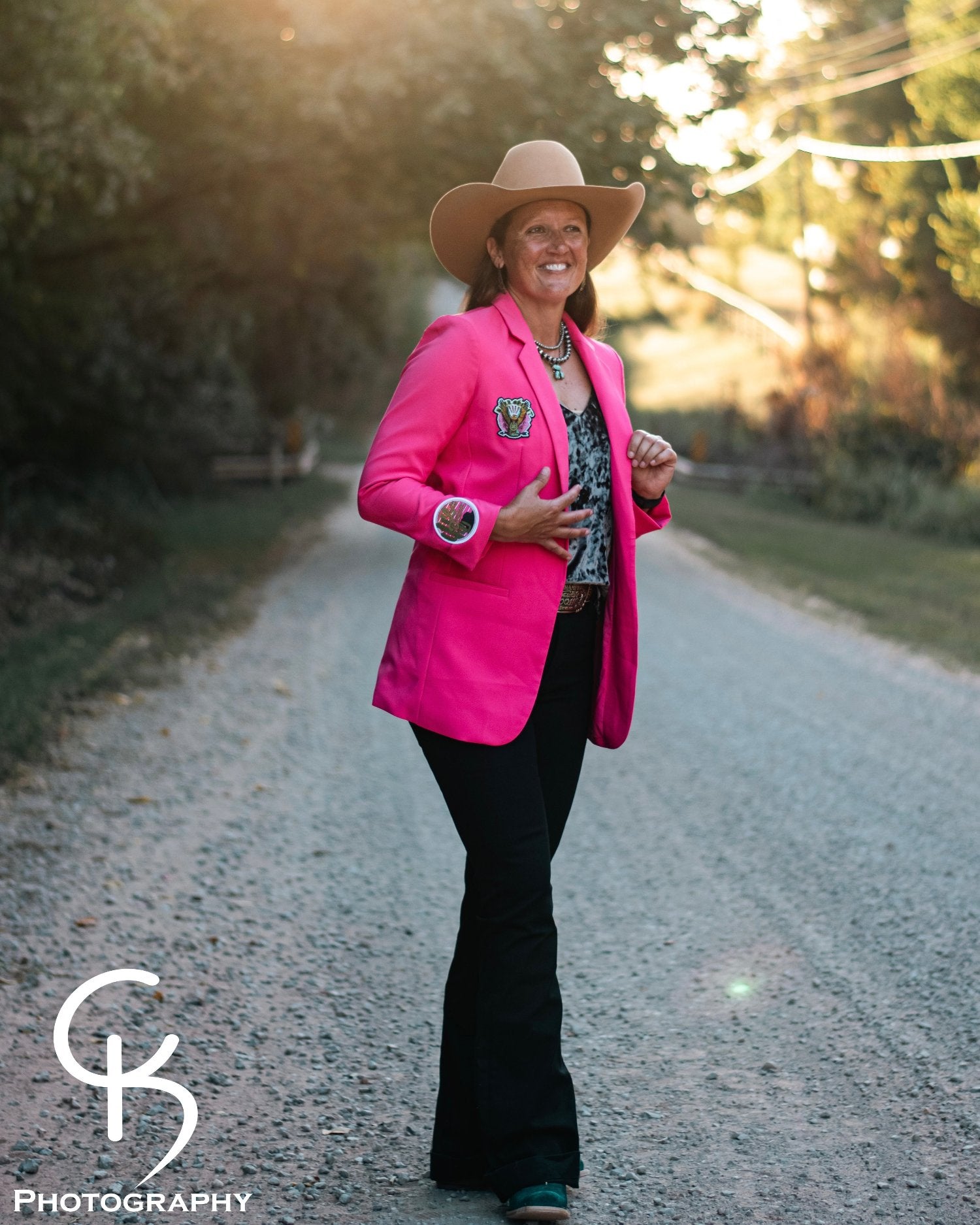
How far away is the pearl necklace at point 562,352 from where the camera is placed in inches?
129

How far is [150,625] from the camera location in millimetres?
11414

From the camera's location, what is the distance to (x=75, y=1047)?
3.96m

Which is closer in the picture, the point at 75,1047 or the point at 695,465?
the point at 75,1047

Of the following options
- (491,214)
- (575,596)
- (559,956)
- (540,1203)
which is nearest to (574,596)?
(575,596)

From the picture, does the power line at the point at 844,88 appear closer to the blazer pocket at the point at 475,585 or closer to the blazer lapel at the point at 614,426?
the blazer lapel at the point at 614,426

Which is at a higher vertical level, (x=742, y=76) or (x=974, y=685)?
(x=742, y=76)

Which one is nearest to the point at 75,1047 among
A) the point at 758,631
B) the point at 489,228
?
the point at 489,228

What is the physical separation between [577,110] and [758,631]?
19.3 ft

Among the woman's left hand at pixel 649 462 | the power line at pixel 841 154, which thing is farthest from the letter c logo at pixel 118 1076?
the power line at pixel 841 154

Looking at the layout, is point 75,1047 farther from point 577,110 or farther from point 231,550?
point 231,550

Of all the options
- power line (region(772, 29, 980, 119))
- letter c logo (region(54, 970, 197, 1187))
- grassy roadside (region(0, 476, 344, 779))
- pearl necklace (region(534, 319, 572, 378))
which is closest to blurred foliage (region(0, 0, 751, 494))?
grassy roadside (region(0, 476, 344, 779))

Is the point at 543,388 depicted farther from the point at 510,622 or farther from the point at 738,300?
the point at 738,300

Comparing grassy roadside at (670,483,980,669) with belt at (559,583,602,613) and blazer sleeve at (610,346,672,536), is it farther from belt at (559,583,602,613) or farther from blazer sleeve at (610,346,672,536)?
belt at (559,583,602,613)

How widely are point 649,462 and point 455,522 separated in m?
0.59
